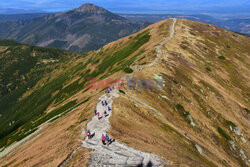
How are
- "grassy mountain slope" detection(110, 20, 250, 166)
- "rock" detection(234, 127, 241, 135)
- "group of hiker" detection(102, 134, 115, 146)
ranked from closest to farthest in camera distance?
1. "group of hiker" detection(102, 134, 115, 146)
2. "grassy mountain slope" detection(110, 20, 250, 166)
3. "rock" detection(234, 127, 241, 135)

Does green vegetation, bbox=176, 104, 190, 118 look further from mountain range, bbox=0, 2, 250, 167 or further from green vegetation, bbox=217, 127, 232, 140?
green vegetation, bbox=217, 127, 232, 140

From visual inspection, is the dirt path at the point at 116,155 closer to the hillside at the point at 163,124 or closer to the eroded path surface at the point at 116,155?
the eroded path surface at the point at 116,155

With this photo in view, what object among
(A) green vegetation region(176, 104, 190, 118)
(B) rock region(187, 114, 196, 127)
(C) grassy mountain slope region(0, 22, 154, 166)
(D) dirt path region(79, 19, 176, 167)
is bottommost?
(C) grassy mountain slope region(0, 22, 154, 166)

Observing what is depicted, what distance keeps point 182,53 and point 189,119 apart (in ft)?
137

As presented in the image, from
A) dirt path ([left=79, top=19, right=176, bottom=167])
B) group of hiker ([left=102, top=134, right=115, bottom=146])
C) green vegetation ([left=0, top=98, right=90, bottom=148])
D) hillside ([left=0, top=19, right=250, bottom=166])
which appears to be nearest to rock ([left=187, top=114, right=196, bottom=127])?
hillside ([left=0, top=19, right=250, bottom=166])

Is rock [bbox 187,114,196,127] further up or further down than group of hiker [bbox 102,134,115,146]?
further down

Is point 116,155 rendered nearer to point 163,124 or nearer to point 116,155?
point 116,155

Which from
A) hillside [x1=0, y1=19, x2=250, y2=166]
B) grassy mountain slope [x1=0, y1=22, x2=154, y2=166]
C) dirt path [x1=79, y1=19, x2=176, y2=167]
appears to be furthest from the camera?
grassy mountain slope [x1=0, y1=22, x2=154, y2=166]

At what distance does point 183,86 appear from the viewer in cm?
4884

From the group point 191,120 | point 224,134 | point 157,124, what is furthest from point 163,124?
point 224,134

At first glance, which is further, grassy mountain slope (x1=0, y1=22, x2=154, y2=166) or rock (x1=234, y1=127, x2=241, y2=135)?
grassy mountain slope (x1=0, y1=22, x2=154, y2=166)

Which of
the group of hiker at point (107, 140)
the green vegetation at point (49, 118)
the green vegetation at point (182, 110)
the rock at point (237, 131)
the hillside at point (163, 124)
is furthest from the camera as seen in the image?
the green vegetation at point (49, 118)

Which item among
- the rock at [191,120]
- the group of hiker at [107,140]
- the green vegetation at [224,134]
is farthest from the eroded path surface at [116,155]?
the green vegetation at [224,134]

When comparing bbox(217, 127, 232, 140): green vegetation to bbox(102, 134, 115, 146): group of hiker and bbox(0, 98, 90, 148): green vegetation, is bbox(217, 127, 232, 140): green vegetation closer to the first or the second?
bbox(102, 134, 115, 146): group of hiker
